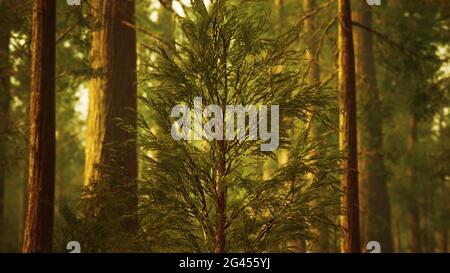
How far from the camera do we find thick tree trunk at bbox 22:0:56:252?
671 cm

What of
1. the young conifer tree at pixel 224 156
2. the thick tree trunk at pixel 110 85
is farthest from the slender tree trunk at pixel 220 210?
the thick tree trunk at pixel 110 85

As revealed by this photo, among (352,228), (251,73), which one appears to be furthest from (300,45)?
(251,73)

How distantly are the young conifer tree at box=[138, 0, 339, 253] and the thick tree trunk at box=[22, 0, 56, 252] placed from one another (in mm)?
1371

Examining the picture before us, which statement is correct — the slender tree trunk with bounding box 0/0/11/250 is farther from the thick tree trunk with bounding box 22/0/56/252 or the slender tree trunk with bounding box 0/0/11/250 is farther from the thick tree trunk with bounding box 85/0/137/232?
the thick tree trunk with bounding box 22/0/56/252

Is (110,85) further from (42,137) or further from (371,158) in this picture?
(371,158)

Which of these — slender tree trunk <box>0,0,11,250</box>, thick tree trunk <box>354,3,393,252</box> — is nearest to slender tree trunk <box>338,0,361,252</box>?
thick tree trunk <box>354,3,393,252</box>

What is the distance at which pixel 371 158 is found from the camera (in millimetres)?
14867

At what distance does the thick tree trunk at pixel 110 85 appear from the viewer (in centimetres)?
889

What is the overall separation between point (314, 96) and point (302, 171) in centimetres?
101

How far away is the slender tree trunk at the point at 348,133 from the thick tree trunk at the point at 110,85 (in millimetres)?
3782

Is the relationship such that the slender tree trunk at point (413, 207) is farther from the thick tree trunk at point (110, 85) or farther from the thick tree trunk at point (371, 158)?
the thick tree trunk at point (110, 85)

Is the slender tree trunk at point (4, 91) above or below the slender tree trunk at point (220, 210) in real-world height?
above

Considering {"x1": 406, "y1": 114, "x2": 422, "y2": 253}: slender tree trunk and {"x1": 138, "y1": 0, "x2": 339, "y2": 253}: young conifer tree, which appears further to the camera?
{"x1": 406, "y1": 114, "x2": 422, "y2": 253}: slender tree trunk
